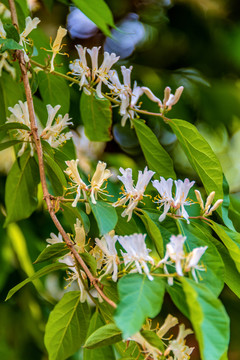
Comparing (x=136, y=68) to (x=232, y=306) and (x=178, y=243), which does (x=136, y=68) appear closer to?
(x=232, y=306)

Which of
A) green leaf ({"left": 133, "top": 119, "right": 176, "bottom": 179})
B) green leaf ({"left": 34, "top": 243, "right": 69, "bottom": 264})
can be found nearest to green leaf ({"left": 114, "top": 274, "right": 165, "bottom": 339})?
green leaf ({"left": 34, "top": 243, "right": 69, "bottom": 264})

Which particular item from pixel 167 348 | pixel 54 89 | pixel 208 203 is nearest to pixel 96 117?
pixel 54 89

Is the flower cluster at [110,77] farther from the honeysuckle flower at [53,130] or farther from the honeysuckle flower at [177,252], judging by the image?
the honeysuckle flower at [177,252]

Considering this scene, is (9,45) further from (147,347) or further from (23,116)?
(147,347)

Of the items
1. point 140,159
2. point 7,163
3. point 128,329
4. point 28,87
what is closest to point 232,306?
point 140,159

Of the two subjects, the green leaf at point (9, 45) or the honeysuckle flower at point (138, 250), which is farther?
the green leaf at point (9, 45)

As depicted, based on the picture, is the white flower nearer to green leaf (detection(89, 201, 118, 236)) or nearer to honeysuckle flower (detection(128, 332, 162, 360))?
green leaf (detection(89, 201, 118, 236))

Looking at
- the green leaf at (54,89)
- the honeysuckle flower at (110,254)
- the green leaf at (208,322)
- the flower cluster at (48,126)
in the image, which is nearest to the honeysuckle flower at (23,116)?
the flower cluster at (48,126)
